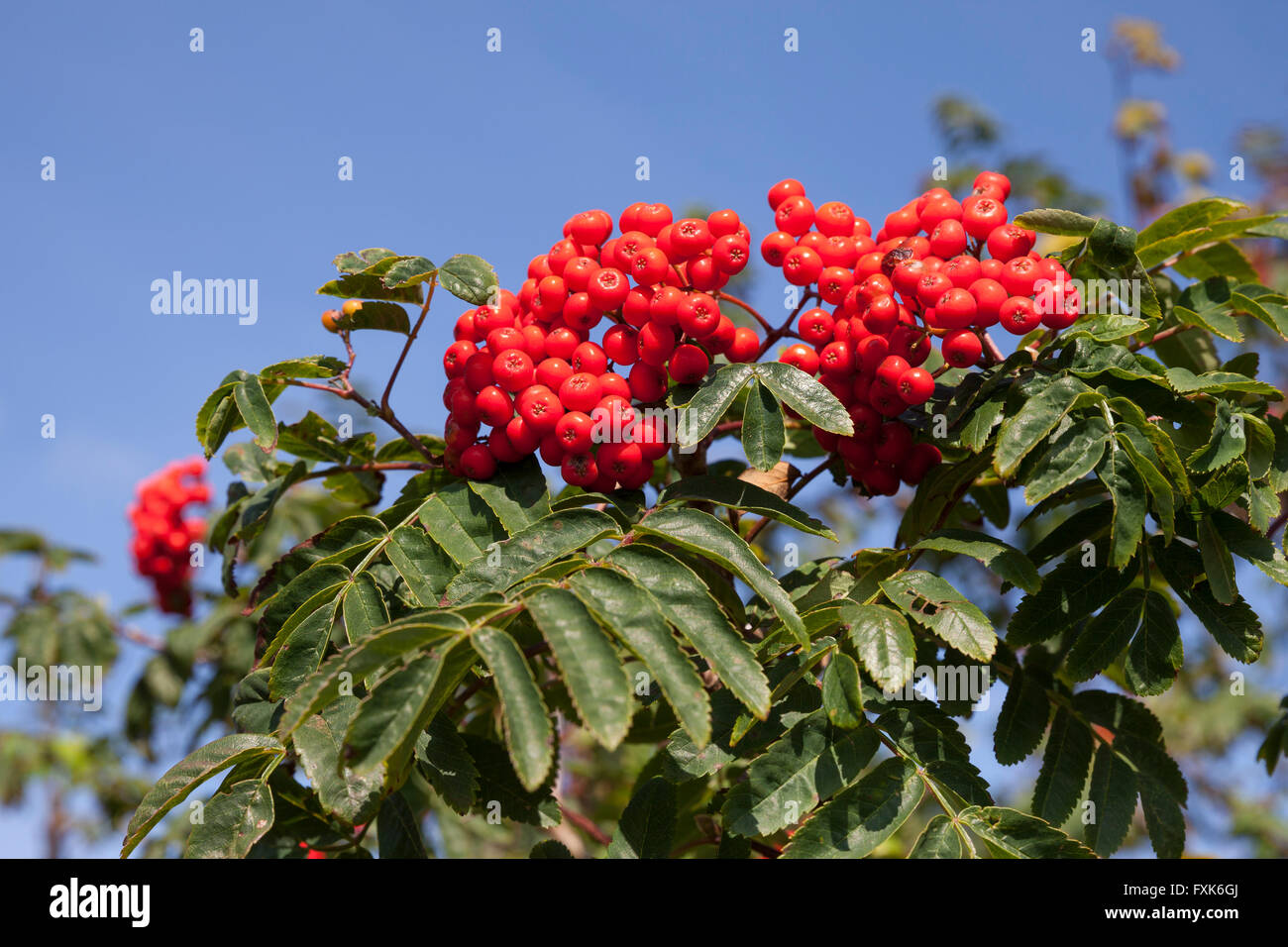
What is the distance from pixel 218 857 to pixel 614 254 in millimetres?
1485

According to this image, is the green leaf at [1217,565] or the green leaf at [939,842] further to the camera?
the green leaf at [1217,565]

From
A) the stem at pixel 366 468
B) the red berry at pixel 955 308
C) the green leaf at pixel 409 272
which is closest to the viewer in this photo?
the red berry at pixel 955 308

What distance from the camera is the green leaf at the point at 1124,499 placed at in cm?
191

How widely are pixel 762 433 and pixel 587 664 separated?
2.53ft

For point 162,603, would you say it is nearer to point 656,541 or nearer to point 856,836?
point 656,541

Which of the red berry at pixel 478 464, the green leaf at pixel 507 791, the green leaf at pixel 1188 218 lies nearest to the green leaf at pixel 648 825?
the green leaf at pixel 507 791

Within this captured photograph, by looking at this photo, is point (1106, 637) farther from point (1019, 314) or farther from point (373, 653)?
point (373, 653)

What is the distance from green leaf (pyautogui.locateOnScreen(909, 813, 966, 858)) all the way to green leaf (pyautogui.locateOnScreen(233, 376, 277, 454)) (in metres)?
1.61

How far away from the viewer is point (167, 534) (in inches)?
244

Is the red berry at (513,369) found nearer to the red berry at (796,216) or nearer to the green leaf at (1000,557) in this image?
the red berry at (796,216)

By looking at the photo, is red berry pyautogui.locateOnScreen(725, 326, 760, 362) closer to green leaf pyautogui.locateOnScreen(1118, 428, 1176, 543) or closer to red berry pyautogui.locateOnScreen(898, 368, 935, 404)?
red berry pyautogui.locateOnScreen(898, 368, 935, 404)

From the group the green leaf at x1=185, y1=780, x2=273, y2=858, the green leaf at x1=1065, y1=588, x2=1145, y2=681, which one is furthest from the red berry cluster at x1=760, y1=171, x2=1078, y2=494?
the green leaf at x1=185, y1=780, x2=273, y2=858

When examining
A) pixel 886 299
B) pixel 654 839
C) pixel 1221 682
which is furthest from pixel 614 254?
pixel 1221 682

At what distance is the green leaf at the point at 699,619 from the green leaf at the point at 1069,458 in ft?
2.33
